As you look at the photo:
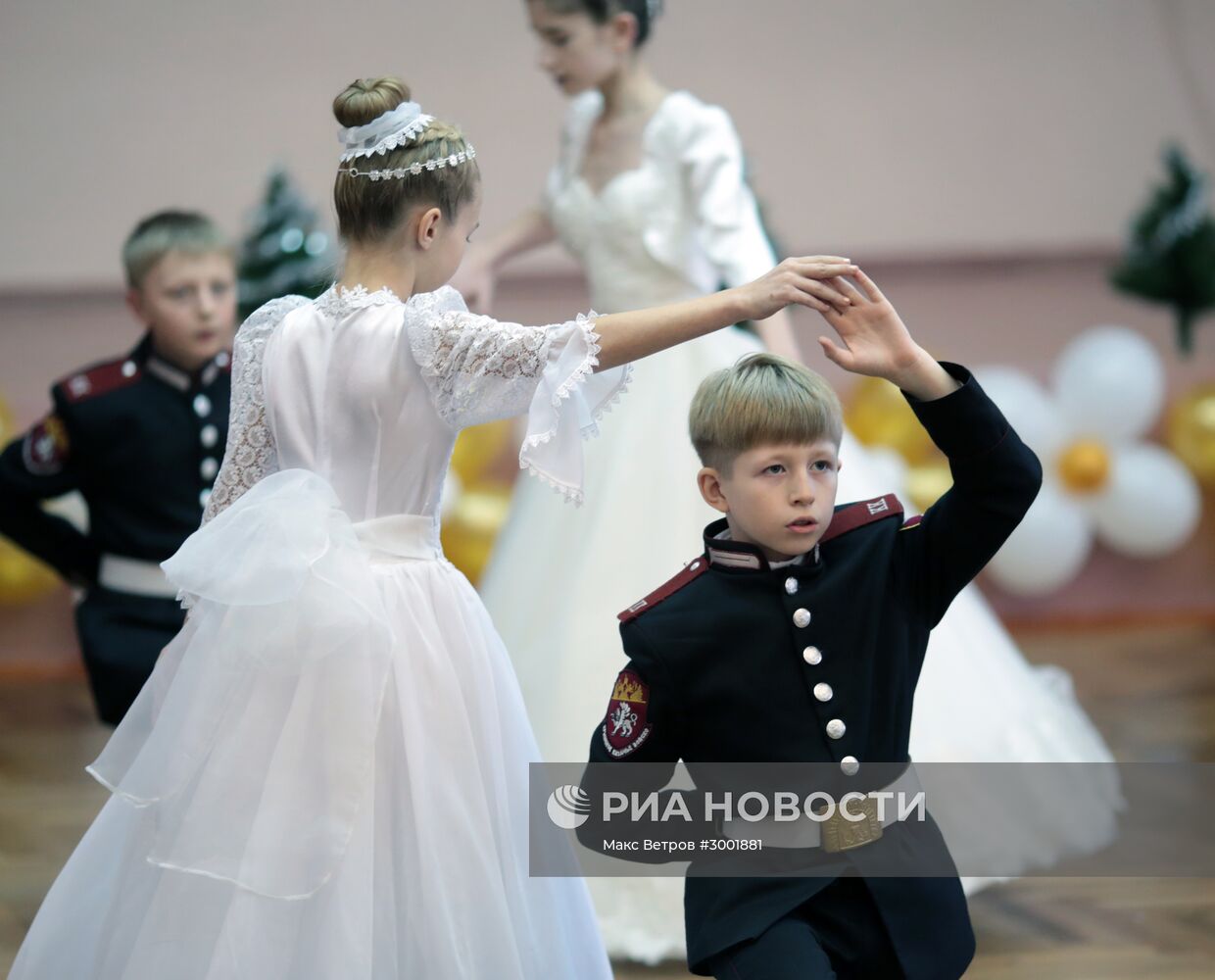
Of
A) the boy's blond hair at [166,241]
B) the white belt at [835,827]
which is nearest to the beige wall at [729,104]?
the boy's blond hair at [166,241]

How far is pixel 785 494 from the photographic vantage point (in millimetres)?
1712

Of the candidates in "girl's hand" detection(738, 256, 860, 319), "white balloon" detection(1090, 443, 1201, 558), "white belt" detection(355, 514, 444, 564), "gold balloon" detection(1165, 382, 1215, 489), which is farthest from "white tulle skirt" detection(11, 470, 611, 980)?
"gold balloon" detection(1165, 382, 1215, 489)

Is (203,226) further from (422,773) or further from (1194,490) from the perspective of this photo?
(1194,490)

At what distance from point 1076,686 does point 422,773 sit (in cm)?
333

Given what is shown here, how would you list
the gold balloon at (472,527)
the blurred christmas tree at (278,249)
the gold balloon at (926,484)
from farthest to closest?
1. the gold balloon at (926,484)
2. the gold balloon at (472,527)
3. the blurred christmas tree at (278,249)

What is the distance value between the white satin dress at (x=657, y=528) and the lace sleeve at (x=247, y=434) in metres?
0.93

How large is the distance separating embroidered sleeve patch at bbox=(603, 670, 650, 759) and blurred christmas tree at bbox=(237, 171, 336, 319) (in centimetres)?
330

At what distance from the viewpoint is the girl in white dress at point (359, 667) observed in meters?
1.74

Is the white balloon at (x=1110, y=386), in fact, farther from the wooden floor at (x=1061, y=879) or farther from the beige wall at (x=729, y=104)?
the wooden floor at (x=1061, y=879)

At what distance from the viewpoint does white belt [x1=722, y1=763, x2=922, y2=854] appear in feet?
5.57

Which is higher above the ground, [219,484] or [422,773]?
[219,484]

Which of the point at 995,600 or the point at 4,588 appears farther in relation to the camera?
the point at 995,600

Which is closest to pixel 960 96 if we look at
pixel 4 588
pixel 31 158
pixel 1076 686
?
pixel 1076 686

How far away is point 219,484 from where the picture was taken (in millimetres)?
1996
